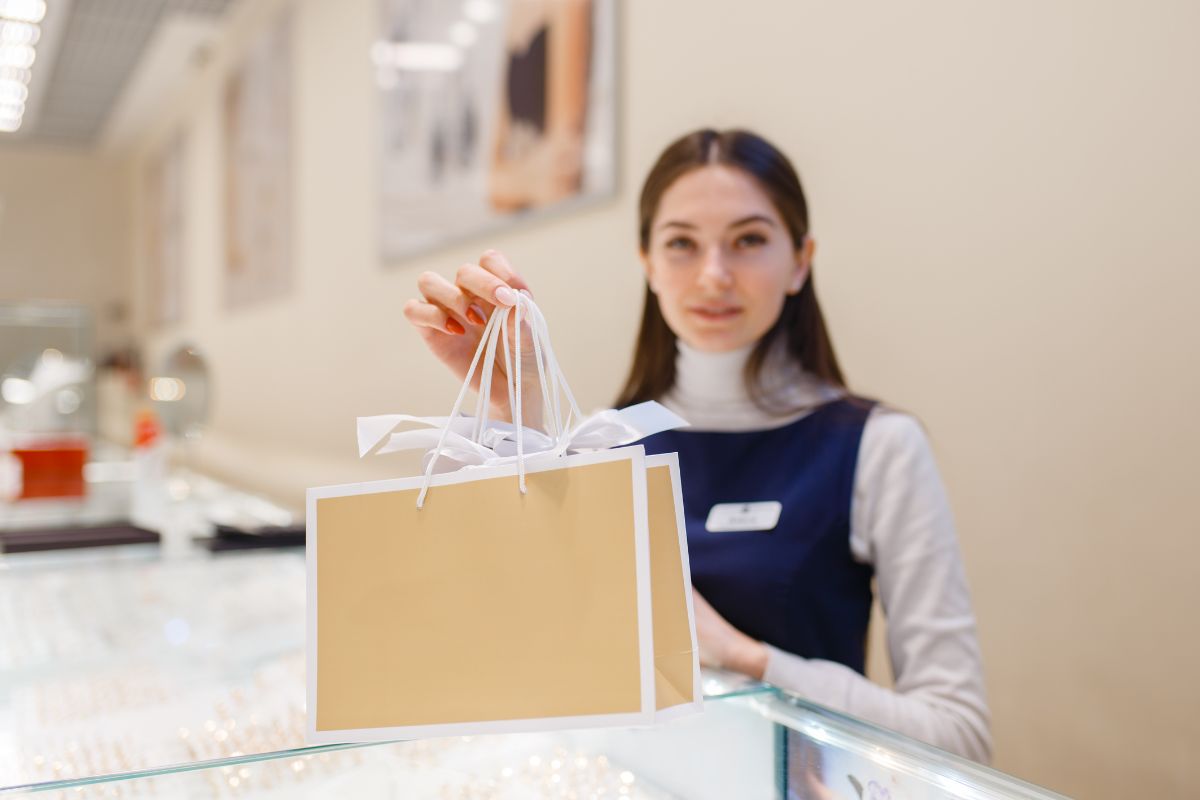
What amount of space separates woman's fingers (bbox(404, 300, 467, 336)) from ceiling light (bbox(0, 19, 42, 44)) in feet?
18.3

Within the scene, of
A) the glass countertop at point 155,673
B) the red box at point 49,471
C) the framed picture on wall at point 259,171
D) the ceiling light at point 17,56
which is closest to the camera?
the glass countertop at point 155,673

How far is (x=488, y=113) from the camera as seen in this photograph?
2697 millimetres

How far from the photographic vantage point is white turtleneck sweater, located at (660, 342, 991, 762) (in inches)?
38.5

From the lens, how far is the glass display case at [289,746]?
53cm

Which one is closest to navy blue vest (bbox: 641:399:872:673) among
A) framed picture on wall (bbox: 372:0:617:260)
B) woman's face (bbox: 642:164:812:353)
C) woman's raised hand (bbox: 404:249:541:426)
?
woman's face (bbox: 642:164:812:353)

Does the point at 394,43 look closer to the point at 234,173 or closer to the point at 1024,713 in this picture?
the point at 234,173

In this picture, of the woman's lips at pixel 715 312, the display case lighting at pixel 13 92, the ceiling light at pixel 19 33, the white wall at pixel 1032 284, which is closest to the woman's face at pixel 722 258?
the woman's lips at pixel 715 312

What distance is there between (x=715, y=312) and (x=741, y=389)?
112 millimetres

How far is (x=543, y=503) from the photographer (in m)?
0.44

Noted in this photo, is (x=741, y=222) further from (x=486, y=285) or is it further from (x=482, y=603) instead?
(x=482, y=603)

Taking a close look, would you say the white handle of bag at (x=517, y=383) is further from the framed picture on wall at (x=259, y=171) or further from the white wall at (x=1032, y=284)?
the framed picture on wall at (x=259, y=171)

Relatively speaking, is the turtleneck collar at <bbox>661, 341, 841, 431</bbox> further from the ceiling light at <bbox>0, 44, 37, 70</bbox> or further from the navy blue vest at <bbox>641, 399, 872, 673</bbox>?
the ceiling light at <bbox>0, 44, 37, 70</bbox>

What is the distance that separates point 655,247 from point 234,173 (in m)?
4.80

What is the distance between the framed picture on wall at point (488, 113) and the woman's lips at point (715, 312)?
1.11 m
